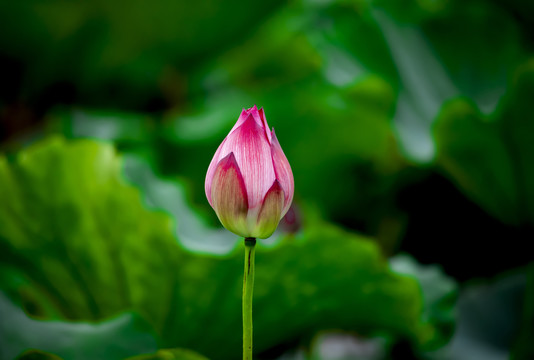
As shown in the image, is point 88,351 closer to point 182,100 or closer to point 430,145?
point 430,145

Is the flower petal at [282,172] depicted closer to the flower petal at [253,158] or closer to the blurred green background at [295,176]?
the flower petal at [253,158]

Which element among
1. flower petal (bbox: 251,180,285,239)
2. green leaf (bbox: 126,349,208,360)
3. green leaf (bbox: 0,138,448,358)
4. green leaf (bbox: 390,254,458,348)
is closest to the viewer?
flower petal (bbox: 251,180,285,239)

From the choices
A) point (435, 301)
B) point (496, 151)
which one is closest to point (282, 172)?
point (435, 301)

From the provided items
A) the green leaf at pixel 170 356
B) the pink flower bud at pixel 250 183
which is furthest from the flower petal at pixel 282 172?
the green leaf at pixel 170 356

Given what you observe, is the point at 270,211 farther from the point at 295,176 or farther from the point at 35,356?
the point at 295,176

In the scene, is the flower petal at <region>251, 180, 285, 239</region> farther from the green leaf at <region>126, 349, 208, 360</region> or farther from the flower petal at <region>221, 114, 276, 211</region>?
the green leaf at <region>126, 349, 208, 360</region>

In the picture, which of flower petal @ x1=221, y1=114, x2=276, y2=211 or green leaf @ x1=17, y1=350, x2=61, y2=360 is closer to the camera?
flower petal @ x1=221, y1=114, x2=276, y2=211

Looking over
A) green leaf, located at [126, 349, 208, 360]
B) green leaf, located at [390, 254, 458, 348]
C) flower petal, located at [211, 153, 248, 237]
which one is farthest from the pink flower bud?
green leaf, located at [390, 254, 458, 348]

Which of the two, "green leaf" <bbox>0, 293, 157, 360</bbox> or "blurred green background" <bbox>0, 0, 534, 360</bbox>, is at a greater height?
"blurred green background" <bbox>0, 0, 534, 360</bbox>
